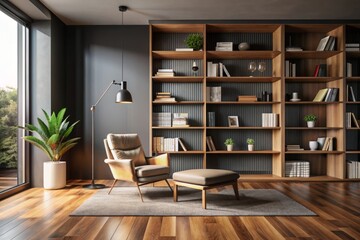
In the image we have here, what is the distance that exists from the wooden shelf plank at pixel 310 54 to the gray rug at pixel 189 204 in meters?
2.32

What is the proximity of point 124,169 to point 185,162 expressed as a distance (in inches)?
72.3

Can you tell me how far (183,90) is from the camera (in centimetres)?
583

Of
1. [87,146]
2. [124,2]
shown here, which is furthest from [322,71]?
[87,146]

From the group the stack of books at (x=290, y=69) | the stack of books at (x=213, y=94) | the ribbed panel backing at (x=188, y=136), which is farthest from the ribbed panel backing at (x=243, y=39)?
the ribbed panel backing at (x=188, y=136)

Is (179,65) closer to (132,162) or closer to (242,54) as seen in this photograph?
(242,54)

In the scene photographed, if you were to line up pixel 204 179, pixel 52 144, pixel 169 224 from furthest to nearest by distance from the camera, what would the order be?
pixel 52 144 → pixel 204 179 → pixel 169 224

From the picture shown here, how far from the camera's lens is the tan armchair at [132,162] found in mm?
4113

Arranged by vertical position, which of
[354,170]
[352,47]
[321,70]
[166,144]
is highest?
[352,47]

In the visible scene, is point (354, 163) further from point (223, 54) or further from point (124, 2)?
point (124, 2)

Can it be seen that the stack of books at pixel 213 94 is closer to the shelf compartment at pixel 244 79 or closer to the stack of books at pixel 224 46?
the shelf compartment at pixel 244 79

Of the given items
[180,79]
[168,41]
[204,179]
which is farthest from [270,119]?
[204,179]

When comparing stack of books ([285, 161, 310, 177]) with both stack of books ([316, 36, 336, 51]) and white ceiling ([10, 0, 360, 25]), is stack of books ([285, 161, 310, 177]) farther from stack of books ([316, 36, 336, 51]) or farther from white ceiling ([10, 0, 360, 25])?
white ceiling ([10, 0, 360, 25])

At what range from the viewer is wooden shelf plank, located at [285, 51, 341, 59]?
17.8 ft

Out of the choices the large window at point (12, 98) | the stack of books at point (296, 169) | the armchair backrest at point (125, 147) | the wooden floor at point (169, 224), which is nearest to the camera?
the wooden floor at point (169, 224)
